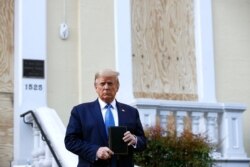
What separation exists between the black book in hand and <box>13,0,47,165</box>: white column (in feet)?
15.9

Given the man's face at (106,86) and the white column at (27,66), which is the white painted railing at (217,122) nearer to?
the white column at (27,66)

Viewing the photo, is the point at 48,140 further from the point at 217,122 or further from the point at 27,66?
the point at 217,122

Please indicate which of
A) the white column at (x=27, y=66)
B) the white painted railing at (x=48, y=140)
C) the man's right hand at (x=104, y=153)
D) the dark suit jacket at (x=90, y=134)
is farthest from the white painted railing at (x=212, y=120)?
the man's right hand at (x=104, y=153)

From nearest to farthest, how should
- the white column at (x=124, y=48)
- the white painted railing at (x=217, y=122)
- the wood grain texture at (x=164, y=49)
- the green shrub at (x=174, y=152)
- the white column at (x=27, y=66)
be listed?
the green shrub at (x=174, y=152) < the white column at (x=27, y=66) < the white painted railing at (x=217, y=122) < the white column at (x=124, y=48) < the wood grain texture at (x=164, y=49)

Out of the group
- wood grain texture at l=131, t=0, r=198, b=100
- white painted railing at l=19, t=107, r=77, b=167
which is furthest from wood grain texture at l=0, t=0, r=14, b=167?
wood grain texture at l=131, t=0, r=198, b=100

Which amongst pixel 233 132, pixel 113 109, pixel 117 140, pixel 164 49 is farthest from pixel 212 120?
pixel 117 140

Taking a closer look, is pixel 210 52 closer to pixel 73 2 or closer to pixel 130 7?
pixel 130 7

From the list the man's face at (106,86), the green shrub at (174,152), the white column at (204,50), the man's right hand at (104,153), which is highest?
the white column at (204,50)

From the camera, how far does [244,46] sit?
440 inches

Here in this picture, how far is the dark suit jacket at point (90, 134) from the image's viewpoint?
4.48 m

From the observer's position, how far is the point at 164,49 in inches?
418

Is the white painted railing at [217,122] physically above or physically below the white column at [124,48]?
below

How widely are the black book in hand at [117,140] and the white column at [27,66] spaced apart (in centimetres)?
484

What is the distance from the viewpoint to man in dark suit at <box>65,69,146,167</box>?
175 inches
